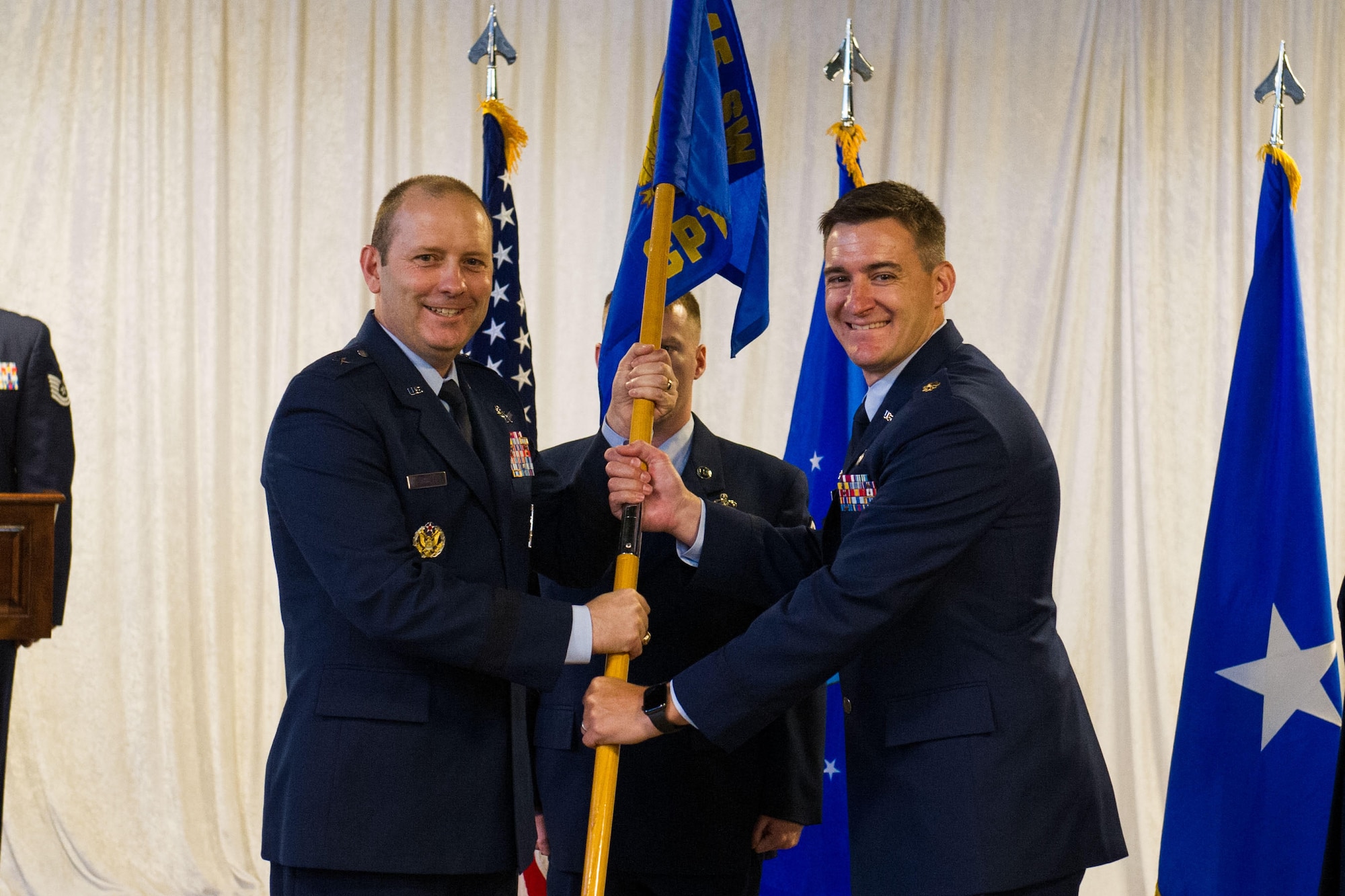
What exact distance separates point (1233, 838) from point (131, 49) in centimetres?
473

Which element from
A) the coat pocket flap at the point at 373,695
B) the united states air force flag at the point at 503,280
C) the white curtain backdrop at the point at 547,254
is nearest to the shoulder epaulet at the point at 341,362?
the coat pocket flap at the point at 373,695

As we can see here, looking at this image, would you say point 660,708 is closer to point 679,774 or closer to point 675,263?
point 679,774

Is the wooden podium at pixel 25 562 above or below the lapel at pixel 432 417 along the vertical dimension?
below

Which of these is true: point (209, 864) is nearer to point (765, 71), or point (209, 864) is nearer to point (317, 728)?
point (317, 728)

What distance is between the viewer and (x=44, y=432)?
372cm

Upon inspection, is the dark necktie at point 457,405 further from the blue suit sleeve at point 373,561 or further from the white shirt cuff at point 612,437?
the white shirt cuff at point 612,437

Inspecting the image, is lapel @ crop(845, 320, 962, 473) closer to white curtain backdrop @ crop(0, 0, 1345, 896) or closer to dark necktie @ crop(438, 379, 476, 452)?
dark necktie @ crop(438, 379, 476, 452)

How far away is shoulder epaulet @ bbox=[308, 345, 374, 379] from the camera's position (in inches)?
83.5

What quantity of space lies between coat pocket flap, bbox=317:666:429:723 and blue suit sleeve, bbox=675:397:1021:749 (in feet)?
1.59

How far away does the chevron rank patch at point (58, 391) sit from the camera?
3.76 metres

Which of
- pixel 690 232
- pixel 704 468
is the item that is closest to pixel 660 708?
pixel 704 468

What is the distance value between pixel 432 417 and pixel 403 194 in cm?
46

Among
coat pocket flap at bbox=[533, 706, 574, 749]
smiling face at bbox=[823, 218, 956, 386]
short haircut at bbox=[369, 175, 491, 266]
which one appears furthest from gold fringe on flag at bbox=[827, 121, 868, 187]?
coat pocket flap at bbox=[533, 706, 574, 749]

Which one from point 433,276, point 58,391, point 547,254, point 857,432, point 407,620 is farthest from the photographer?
point 547,254
